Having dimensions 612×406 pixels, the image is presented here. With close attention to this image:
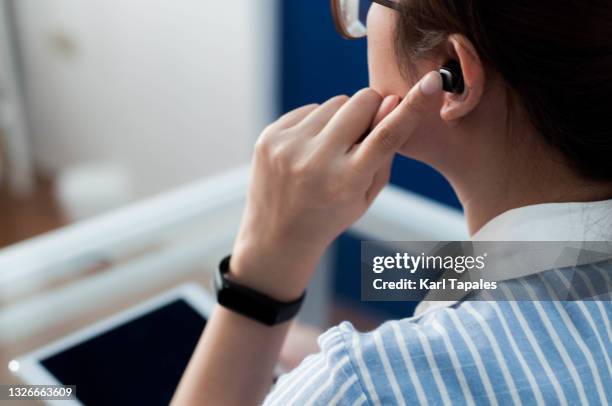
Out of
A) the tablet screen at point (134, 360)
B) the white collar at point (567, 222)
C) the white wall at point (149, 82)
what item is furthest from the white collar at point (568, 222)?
the white wall at point (149, 82)

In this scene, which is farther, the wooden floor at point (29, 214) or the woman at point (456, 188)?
the wooden floor at point (29, 214)

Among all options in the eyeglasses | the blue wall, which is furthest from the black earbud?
the blue wall

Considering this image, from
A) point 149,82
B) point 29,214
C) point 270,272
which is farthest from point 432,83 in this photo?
point 29,214

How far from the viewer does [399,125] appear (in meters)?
0.65

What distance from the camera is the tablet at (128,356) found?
83cm

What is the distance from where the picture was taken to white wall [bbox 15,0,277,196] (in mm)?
2182

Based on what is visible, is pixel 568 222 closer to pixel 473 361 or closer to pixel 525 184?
pixel 525 184

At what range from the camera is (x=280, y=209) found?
0.72 m

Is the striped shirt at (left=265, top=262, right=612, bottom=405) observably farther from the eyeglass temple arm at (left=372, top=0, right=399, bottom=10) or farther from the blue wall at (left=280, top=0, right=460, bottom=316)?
the blue wall at (left=280, top=0, right=460, bottom=316)

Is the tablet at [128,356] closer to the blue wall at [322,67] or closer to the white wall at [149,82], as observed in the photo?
the blue wall at [322,67]

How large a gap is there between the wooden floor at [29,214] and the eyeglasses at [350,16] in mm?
2089

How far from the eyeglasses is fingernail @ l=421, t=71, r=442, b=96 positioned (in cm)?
11

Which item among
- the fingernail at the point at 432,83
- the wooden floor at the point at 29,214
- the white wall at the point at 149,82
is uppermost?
→ the fingernail at the point at 432,83

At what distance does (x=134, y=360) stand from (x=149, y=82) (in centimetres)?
169
